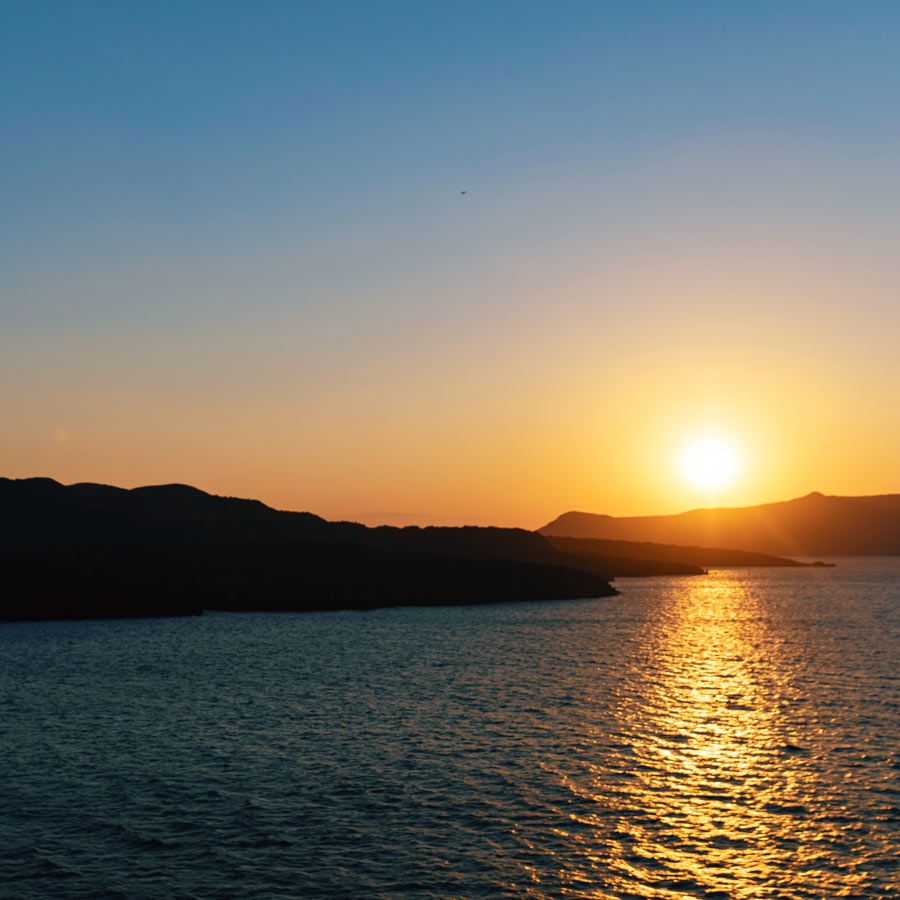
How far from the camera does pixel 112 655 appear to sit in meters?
93.6

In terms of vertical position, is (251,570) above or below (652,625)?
above

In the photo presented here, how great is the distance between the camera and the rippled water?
1303 inches

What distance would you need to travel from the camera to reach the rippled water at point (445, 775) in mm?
33094

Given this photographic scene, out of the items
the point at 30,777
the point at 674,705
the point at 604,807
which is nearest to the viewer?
the point at 604,807

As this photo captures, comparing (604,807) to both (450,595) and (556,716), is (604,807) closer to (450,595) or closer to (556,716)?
(556,716)

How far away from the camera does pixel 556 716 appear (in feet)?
203

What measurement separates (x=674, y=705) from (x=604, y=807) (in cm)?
2872

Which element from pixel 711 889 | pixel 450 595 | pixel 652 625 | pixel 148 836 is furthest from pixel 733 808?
pixel 450 595

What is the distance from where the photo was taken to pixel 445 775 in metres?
46.0

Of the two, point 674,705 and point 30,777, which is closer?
point 30,777

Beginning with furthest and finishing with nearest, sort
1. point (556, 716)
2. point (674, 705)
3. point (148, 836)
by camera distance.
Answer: point (674, 705), point (556, 716), point (148, 836)

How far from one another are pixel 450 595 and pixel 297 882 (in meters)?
150

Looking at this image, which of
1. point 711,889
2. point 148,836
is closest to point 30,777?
point 148,836

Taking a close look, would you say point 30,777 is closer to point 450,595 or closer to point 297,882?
point 297,882
